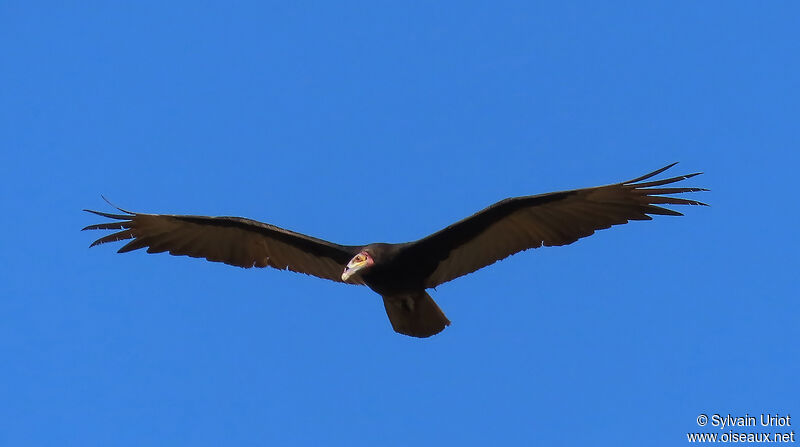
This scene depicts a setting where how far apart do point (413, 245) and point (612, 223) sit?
2.09 metres

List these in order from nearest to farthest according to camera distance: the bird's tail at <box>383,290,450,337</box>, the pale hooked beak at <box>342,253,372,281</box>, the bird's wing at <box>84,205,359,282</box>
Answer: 1. the pale hooked beak at <box>342,253,372,281</box>
2. the bird's tail at <box>383,290,450,337</box>
3. the bird's wing at <box>84,205,359,282</box>

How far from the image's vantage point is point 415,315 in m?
10.9

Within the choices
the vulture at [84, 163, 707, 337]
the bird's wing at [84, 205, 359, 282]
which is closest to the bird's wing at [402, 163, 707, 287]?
the vulture at [84, 163, 707, 337]

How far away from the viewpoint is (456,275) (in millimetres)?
10570

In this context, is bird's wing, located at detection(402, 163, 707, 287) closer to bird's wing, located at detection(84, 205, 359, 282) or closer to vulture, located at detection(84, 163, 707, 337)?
vulture, located at detection(84, 163, 707, 337)

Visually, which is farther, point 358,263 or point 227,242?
point 227,242

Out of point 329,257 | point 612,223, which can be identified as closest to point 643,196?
point 612,223

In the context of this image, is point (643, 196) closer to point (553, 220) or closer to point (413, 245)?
point (553, 220)

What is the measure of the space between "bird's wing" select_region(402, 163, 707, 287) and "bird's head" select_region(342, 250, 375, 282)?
39cm

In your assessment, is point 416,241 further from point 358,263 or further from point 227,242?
point 227,242

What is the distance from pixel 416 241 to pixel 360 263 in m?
0.64

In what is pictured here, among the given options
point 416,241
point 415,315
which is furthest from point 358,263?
point 415,315

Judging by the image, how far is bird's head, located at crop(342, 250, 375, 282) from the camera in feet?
33.0

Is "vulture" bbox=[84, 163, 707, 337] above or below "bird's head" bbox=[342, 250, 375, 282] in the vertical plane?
above
